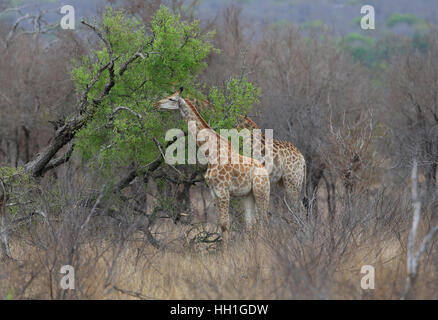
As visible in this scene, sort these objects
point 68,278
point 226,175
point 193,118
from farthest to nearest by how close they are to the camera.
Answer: point 193,118 → point 226,175 → point 68,278

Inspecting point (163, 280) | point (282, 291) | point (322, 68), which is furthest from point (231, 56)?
point (282, 291)

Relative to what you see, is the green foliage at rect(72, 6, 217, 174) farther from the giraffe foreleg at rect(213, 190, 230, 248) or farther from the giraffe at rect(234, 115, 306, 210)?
the giraffe foreleg at rect(213, 190, 230, 248)

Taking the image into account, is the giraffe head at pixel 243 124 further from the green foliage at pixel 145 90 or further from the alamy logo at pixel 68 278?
the alamy logo at pixel 68 278

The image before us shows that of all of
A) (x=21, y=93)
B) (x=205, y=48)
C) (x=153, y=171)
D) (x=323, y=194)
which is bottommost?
(x=323, y=194)

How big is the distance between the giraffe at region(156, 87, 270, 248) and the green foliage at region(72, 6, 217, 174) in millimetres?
730

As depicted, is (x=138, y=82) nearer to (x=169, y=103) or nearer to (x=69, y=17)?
(x=169, y=103)

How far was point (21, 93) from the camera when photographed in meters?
14.3

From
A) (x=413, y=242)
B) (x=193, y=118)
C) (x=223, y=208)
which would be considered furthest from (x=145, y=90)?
(x=413, y=242)

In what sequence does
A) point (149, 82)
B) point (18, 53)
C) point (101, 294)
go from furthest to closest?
point (18, 53) < point (149, 82) < point (101, 294)

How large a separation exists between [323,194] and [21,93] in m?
8.92

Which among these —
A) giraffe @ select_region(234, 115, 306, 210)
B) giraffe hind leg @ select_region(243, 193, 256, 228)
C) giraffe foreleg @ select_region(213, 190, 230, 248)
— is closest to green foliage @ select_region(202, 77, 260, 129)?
giraffe @ select_region(234, 115, 306, 210)

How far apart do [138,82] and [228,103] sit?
1.43m

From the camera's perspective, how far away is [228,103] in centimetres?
951
